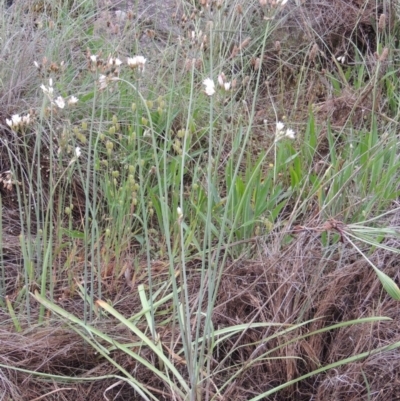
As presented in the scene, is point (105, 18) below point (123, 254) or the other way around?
the other way around

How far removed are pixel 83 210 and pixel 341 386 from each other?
1205 mm

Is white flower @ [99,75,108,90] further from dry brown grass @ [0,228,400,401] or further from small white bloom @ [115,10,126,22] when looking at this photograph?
small white bloom @ [115,10,126,22]

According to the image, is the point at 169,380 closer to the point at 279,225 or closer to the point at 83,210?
the point at 279,225

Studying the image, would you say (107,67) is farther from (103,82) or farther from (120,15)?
(120,15)

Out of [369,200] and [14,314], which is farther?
[369,200]

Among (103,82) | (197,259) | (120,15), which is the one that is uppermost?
(103,82)

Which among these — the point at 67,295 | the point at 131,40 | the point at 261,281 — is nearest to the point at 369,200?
the point at 261,281

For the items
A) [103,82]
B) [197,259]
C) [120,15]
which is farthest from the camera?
[120,15]

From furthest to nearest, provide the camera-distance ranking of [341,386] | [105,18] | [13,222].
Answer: [105,18], [13,222], [341,386]

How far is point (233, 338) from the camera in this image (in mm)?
1947

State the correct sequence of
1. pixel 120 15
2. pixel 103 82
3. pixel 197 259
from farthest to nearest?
pixel 120 15, pixel 197 259, pixel 103 82

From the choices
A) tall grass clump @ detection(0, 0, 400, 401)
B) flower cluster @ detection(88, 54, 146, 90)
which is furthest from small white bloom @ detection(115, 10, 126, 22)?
flower cluster @ detection(88, 54, 146, 90)

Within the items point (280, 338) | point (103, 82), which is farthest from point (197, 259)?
point (103, 82)

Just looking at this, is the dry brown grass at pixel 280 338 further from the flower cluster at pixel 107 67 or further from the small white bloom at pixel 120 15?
the small white bloom at pixel 120 15
